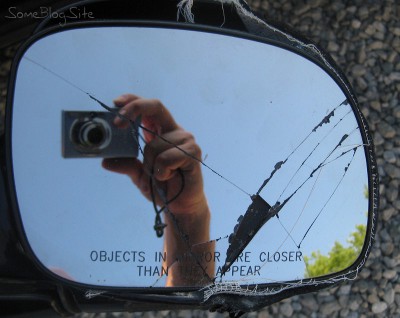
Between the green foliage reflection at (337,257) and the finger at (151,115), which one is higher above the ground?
the finger at (151,115)

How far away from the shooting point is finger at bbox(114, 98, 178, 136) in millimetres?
941

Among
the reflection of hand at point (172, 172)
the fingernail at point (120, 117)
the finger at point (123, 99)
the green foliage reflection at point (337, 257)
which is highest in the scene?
the finger at point (123, 99)

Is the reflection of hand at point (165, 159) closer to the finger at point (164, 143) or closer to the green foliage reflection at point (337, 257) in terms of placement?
the finger at point (164, 143)

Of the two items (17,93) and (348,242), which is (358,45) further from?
(17,93)

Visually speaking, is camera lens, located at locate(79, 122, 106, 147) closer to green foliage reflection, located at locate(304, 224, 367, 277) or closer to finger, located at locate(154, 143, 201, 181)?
finger, located at locate(154, 143, 201, 181)

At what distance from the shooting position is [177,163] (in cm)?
94

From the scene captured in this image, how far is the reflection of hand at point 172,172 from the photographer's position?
3.07 ft

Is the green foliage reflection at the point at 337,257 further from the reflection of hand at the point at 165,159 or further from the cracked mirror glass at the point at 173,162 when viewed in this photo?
the reflection of hand at the point at 165,159

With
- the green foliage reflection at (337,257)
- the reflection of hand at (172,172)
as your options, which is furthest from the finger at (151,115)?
the green foliage reflection at (337,257)

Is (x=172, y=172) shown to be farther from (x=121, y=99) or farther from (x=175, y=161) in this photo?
(x=121, y=99)

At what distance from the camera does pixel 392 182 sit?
1.84 m

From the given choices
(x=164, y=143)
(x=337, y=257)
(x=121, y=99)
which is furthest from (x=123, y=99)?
(x=337, y=257)

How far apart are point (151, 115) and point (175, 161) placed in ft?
0.29

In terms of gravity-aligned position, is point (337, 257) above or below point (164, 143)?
below
